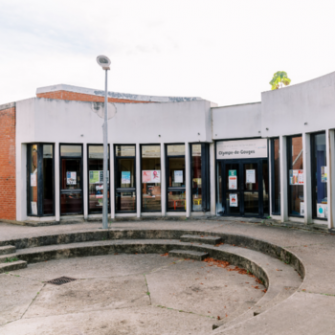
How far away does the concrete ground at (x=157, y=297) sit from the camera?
396 cm

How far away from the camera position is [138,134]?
489 inches

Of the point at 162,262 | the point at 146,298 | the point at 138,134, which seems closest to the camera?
the point at 146,298

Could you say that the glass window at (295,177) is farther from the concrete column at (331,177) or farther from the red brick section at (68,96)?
the red brick section at (68,96)

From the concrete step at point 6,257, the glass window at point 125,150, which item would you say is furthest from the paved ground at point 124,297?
the glass window at point 125,150

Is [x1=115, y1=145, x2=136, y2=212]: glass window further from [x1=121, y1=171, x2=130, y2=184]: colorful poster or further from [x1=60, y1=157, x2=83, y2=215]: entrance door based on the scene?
[x1=60, y1=157, x2=83, y2=215]: entrance door

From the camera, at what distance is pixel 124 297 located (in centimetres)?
605

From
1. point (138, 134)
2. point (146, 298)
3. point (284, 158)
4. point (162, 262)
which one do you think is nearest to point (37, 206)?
point (138, 134)

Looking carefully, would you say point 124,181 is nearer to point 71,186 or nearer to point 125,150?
point 125,150

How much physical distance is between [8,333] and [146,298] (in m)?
2.15

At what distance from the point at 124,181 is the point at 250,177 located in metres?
4.34

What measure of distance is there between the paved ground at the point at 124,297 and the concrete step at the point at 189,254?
19 centimetres

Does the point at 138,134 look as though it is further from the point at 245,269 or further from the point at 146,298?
the point at 146,298

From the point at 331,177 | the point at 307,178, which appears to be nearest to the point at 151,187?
the point at 307,178

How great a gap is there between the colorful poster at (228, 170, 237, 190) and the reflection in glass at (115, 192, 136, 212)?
3365mm
